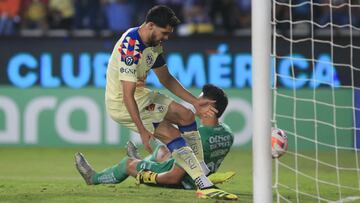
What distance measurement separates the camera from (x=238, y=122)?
48.0 feet

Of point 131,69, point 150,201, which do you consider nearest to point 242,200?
point 150,201

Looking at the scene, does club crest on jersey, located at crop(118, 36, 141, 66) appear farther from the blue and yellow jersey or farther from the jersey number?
the jersey number

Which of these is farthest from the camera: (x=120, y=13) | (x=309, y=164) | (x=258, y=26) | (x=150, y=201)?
(x=120, y=13)

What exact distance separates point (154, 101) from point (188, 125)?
0.39m

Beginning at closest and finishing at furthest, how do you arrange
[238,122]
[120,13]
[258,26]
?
[258,26]
[238,122]
[120,13]

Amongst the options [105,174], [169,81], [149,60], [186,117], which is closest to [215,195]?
[186,117]

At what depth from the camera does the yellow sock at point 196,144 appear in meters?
8.40

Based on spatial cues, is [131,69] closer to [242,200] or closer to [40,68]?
[242,200]

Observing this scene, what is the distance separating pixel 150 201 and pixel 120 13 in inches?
328

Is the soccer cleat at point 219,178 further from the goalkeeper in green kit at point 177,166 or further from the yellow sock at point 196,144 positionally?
the yellow sock at point 196,144

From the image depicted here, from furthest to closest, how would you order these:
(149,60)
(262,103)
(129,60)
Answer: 1. (149,60)
2. (129,60)
3. (262,103)

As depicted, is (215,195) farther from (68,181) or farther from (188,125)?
(68,181)

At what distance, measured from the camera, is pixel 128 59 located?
796cm

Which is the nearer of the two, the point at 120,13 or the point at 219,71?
the point at 219,71
